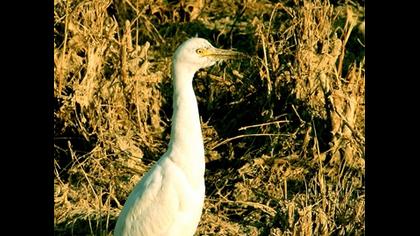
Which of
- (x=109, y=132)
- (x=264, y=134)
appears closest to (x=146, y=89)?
(x=109, y=132)

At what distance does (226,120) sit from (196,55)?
1806 mm

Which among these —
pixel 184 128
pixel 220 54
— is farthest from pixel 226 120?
pixel 184 128

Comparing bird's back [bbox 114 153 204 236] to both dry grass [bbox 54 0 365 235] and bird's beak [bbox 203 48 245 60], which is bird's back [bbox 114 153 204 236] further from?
dry grass [bbox 54 0 365 235]

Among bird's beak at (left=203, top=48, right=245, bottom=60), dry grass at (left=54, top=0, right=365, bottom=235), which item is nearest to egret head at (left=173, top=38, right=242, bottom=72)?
bird's beak at (left=203, top=48, right=245, bottom=60)

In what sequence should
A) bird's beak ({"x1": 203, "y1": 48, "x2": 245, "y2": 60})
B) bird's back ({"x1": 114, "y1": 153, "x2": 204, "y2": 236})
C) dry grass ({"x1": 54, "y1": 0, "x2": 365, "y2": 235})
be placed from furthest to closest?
dry grass ({"x1": 54, "y1": 0, "x2": 365, "y2": 235}), bird's beak ({"x1": 203, "y1": 48, "x2": 245, "y2": 60}), bird's back ({"x1": 114, "y1": 153, "x2": 204, "y2": 236})

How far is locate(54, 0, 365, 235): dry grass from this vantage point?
18.6ft

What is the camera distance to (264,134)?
5898mm

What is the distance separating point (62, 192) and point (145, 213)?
127 cm

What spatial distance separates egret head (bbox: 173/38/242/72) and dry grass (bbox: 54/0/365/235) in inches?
39.6

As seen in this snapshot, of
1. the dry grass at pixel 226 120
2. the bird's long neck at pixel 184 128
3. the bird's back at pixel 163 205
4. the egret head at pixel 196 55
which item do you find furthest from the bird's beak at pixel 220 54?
the dry grass at pixel 226 120

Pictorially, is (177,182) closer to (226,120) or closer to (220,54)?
(220,54)

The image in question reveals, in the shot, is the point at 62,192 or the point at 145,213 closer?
the point at 145,213

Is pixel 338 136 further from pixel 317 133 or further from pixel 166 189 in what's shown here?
pixel 166 189

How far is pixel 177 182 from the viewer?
452 centimetres
